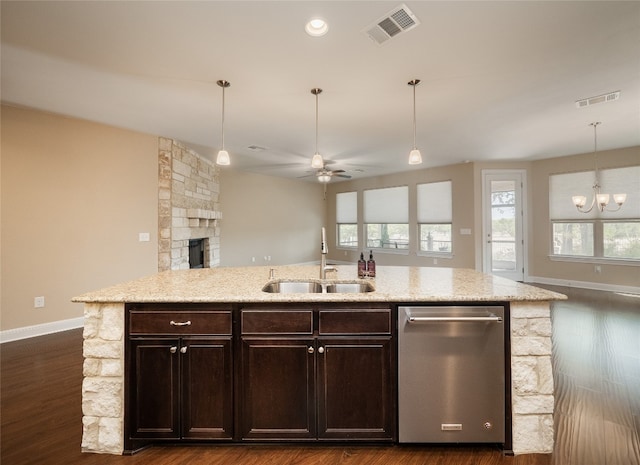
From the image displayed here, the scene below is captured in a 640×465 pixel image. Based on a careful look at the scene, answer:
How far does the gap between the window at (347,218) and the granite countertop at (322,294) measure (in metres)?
6.31

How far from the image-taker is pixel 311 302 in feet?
5.60

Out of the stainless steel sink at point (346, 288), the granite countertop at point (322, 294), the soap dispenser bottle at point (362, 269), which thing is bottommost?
the stainless steel sink at point (346, 288)

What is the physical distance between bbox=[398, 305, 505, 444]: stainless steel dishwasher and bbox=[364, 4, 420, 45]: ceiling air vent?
194cm

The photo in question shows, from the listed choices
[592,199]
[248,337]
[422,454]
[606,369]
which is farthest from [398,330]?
[592,199]

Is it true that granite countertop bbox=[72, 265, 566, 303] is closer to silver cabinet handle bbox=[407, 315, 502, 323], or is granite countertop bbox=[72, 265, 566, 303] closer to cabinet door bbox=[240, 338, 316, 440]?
silver cabinet handle bbox=[407, 315, 502, 323]

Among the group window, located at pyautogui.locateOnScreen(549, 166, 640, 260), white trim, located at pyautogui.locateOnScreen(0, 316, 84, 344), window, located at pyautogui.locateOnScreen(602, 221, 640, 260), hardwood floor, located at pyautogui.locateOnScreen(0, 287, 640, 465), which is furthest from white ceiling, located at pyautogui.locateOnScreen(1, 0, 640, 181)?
hardwood floor, located at pyautogui.locateOnScreen(0, 287, 640, 465)

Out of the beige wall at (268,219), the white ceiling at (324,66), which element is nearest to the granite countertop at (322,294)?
the white ceiling at (324,66)

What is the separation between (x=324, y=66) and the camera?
8.43 feet

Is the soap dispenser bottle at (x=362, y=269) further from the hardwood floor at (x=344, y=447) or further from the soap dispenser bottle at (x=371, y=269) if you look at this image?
the hardwood floor at (x=344, y=447)

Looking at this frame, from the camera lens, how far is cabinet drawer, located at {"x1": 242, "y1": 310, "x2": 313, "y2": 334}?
5.61 feet

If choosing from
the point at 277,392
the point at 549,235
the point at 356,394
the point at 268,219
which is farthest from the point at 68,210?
the point at 549,235

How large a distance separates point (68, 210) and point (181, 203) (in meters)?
1.46

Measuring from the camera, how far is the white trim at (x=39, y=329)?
328 centimetres

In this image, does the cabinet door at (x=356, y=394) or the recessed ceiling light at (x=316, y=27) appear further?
the recessed ceiling light at (x=316, y=27)
